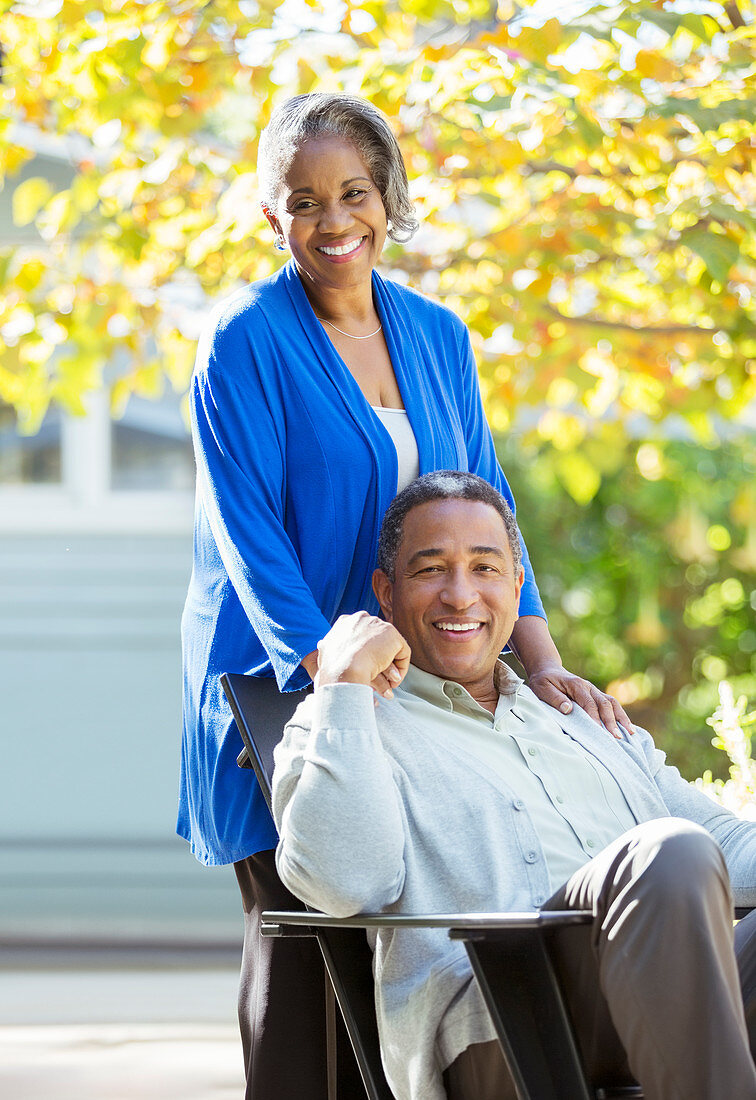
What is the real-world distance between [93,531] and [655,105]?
413cm

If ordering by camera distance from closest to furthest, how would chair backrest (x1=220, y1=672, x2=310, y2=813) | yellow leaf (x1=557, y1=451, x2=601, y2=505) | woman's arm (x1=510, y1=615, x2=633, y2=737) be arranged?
chair backrest (x1=220, y1=672, x2=310, y2=813), woman's arm (x1=510, y1=615, x2=633, y2=737), yellow leaf (x1=557, y1=451, x2=601, y2=505)

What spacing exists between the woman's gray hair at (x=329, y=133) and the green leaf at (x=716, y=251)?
Result: 1574mm

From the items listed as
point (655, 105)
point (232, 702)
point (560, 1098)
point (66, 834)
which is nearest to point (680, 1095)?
point (560, 1098)

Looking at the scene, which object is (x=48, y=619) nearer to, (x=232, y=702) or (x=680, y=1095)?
(x=232, y=702)

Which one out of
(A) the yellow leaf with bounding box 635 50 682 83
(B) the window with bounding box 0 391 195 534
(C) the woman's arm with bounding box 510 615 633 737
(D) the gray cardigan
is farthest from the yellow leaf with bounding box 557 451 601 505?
(D) the gray cardigan

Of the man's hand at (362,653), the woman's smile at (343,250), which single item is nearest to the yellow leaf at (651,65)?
the woman's smile at (343,250)

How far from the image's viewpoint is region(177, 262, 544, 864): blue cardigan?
2.22 meters

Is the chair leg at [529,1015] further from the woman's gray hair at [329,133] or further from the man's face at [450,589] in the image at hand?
the woman's gray hair at [329,133]

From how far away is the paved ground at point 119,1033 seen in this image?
4.17 meters

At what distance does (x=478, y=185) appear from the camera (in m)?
4.49

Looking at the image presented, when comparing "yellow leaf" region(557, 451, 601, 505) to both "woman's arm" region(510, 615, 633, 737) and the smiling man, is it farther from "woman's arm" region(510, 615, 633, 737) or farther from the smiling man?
the smiling man

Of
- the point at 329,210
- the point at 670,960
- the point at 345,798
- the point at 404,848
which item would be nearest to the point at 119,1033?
the point at 404,848

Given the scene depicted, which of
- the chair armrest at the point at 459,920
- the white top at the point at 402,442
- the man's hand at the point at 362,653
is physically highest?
the white top at the point at 402,442

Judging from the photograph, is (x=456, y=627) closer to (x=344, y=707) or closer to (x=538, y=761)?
(x=538, y=761)
